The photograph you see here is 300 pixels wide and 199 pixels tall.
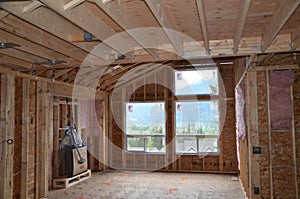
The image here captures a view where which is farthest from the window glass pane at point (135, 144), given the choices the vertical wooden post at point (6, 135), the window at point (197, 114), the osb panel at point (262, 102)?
the osb panel at point (262, 102)

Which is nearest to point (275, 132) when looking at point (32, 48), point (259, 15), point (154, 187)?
point (259, 15)

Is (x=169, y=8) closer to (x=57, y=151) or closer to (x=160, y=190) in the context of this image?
(x=160, y=190)

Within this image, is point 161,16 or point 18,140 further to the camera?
point 18,140

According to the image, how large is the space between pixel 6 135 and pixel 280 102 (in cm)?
491

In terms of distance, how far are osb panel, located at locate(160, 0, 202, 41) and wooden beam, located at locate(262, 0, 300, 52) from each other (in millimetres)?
818

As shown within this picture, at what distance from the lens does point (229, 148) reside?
832cm

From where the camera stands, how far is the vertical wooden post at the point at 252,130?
15.4 feet

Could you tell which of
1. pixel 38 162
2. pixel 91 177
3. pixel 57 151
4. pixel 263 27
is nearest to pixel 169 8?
pixel 263 27

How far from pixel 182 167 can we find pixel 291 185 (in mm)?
4204

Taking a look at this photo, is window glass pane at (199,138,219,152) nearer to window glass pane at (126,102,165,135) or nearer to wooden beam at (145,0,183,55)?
window glass pane at (126,102,165,135)

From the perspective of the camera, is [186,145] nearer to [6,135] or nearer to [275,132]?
[275,132]

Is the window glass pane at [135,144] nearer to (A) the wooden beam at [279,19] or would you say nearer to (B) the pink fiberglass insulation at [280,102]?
(B) the pink fiberglass insulation at [280,102]

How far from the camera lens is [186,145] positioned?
8.69 meters

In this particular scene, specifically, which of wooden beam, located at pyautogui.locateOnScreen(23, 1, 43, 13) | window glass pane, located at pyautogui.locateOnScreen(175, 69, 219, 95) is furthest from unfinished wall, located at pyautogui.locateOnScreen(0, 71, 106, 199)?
window glass pane, located at pyautogui.locateOnScreen(175, 69, 219, 95)
